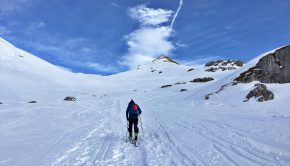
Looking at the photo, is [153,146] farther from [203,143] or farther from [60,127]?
[60,127]

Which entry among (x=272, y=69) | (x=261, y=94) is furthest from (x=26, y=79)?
(x=261, y=94)

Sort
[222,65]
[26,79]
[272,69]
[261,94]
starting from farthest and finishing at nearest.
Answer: [222,65]
[26,79]
[272,69]
[261,94]

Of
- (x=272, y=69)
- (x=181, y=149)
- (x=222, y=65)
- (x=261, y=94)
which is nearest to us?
(x=181, y=149)

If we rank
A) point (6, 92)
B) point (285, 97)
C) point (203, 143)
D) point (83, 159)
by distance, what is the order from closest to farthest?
point (83, 159) → point (203, 143) → point (285, 97) → point (6, 92)

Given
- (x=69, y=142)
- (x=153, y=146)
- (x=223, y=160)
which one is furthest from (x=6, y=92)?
(x=223, y=160)

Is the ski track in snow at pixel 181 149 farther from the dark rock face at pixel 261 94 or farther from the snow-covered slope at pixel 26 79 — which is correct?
the snow-covered slope at pixel 26 79

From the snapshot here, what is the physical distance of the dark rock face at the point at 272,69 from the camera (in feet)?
100

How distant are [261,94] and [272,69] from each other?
22.7 ft

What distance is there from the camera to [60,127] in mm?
18469

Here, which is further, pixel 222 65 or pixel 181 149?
pixel 222 65

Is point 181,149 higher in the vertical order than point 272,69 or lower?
lower

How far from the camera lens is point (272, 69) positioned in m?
31.4

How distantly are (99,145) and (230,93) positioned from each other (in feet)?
70.6

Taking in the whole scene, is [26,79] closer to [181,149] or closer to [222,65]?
[222,65]
